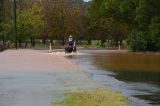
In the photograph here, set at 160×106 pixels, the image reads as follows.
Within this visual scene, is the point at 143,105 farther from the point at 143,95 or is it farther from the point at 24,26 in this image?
the point at 24,26

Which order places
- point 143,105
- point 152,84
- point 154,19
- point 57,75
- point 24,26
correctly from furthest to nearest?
point 24,26, point 154,19, point 57,75, point 152,84, point 143,105

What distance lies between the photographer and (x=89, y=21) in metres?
93.2

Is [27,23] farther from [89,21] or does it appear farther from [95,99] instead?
[95,99]

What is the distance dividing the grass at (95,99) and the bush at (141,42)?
39.7m

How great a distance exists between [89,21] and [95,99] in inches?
3141

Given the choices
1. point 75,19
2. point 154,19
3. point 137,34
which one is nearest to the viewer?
point 154,19

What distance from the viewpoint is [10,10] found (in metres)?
77.0

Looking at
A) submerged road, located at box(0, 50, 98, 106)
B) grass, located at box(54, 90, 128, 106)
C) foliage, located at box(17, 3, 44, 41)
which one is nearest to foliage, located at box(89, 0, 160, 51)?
foliage, located at box(17, 3, 44, 41)

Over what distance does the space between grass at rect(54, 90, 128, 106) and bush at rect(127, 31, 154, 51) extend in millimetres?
39720

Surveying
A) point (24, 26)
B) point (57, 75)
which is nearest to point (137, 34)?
→ point (24, 26)

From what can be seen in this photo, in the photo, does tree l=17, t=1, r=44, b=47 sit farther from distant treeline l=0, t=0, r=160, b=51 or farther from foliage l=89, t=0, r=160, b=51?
foliage l=89, t=0, r=160, b=51

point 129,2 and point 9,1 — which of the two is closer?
point 129,2

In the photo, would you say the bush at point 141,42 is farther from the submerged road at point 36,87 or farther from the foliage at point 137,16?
the submerged road at point 36,87

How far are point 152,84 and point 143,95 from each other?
3469mm
